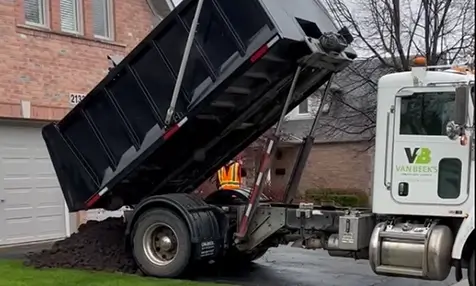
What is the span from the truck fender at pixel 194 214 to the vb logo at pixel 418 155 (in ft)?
8.89

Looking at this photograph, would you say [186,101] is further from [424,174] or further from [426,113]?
[424,174]

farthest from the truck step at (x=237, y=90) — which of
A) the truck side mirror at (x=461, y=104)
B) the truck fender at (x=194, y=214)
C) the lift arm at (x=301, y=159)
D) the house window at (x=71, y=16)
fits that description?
the house window at (x=71, y=16)

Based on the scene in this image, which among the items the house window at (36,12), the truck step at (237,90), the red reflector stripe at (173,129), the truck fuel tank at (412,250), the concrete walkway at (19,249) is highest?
the house window at (36,12)

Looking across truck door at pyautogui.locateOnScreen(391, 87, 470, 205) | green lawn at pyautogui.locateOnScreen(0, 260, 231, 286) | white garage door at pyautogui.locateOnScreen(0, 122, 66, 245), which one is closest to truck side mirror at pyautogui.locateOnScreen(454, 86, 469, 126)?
truck door at pyautogui.locateOnScreen(391, 87, 470, 205)

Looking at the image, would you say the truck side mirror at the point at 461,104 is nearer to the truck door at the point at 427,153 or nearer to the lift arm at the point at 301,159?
the truck door at the point at 427,153

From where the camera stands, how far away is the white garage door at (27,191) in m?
12.9

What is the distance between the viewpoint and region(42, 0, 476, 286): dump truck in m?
7.80

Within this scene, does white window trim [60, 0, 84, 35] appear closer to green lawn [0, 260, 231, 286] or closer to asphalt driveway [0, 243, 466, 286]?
asphalt driveway [0, 243, 466, 286]

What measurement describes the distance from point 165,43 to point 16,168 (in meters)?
5.37

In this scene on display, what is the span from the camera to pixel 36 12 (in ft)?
44.9

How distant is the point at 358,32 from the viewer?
68.3ft

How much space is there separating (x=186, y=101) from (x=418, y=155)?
2864mm

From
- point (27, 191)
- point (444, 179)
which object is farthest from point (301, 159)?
point (27, 191)

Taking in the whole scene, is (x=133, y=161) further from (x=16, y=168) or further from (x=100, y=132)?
(x=16, y=168)
